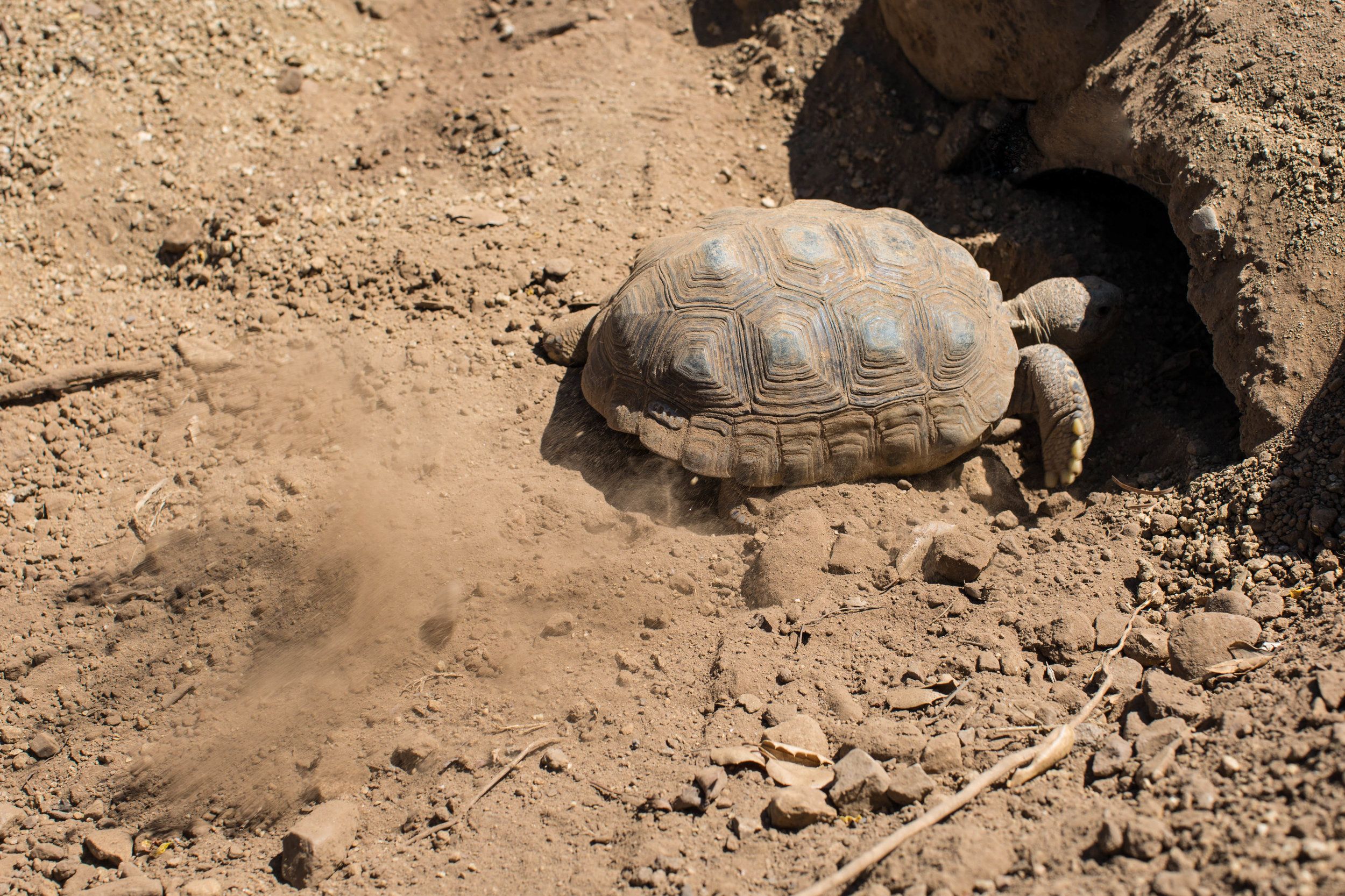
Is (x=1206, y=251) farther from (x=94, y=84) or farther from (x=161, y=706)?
(x=94, y=84)

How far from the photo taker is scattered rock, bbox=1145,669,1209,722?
10.1 ft

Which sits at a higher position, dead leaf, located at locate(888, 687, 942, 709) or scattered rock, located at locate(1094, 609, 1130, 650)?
scattered rock, located at locate(1094, 609, 1130, 650)

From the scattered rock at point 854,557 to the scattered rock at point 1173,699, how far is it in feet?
4.53

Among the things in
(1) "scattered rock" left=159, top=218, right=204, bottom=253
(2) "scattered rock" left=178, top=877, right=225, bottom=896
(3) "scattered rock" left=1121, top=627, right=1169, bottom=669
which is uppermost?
(3) "scattered rock" left=1121, top=627, right=1169, bottom=669

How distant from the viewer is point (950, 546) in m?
4.15

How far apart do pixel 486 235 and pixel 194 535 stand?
2.87 m

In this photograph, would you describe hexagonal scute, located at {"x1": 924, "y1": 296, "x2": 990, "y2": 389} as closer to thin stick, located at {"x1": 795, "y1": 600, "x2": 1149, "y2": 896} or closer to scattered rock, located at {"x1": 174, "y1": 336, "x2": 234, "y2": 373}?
thin stick, located at {"x1": 795, "y1": 600, "x2": 1149, "y2": 896}

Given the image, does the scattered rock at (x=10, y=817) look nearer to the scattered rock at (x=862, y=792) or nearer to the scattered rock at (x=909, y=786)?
the scattered rock at (x=862, y=792)

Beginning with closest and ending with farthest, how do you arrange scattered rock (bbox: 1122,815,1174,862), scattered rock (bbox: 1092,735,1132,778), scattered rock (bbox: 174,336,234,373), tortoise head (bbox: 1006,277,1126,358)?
scattered rock (bbox: 1122,815,1174,862), scattered rock (bbox: 1092,735,1132,778), tortoise head (bbox: 1006,277,1126,358), scattered rock (bbox: 174,336,234,373)

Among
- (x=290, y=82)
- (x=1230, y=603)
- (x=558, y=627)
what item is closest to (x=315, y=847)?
(x=558, y=627)

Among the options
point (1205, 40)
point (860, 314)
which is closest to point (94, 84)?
point (860, 314)

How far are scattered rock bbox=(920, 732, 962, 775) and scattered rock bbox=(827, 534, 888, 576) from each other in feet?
4.11

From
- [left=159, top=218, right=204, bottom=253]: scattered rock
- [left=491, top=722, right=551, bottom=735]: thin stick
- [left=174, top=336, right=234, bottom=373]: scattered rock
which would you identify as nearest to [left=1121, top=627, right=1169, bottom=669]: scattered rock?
[left=491, top=722, right=551, bottom=735]: thin stick

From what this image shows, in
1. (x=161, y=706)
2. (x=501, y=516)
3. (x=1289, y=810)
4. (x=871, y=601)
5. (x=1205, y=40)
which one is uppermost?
(x=1205, y=40)
